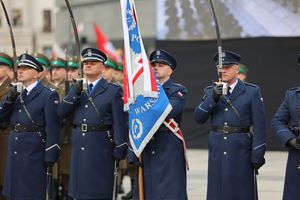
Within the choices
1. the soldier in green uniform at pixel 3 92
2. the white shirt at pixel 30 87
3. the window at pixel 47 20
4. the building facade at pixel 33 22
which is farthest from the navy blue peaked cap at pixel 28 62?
the window at pixel 47 20

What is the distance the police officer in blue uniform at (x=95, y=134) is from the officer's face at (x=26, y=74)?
69cm

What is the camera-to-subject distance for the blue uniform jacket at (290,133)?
27.1ft

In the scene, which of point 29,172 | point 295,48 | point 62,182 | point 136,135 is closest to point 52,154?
point 29,172

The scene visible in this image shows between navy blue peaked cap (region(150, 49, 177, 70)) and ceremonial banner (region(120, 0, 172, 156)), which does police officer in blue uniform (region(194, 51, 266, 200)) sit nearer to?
ceremonial banner (region(120, 0, 172, 156))

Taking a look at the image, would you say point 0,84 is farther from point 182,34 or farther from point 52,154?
point 182,34

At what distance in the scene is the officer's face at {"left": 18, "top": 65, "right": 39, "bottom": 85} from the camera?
383 inches

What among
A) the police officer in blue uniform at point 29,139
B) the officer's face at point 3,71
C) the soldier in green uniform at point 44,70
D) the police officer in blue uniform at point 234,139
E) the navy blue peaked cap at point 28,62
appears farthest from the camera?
the soldier in green uniform at point 44,70

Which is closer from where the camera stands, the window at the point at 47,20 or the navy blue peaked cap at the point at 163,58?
the navy blue peaked cap at the point at 163,58

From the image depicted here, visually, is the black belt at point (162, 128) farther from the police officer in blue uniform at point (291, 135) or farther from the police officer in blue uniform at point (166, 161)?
the police officer in blue uniform at point (291, 135)

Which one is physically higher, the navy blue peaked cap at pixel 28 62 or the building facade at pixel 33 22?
the building facade at pixel 33 22

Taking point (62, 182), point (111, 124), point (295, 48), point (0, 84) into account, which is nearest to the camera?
point (111, 124)

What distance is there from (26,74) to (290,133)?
3326mm

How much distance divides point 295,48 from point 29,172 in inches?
376

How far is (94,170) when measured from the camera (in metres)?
9.33
